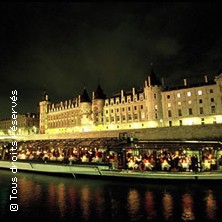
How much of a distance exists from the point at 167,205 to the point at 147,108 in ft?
173

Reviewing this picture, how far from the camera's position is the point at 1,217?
13156 mm

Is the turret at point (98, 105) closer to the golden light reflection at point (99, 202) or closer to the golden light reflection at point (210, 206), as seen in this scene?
the golden light reflection at point (99, 202)

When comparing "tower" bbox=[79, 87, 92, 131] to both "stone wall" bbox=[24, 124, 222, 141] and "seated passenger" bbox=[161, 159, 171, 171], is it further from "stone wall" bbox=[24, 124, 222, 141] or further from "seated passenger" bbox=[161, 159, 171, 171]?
"seated passenger" bbox=[161, 159, 171, 171]

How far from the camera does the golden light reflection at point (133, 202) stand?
13.2m

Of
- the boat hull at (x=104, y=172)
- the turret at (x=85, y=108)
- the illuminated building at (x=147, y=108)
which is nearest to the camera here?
the boat hull at (x=104, y=172)

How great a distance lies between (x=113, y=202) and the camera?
15125 mm

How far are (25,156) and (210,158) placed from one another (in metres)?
23.4

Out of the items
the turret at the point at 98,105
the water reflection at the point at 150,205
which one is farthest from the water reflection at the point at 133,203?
the turret at the point at 98,105

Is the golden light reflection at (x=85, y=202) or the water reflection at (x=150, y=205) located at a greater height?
the golden light reflection at (x=85, y=202)

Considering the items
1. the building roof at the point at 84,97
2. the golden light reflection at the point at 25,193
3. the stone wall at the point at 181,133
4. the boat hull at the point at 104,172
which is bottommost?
the golden light reflection at the point at 25,193

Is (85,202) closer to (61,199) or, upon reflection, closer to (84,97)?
(61,199)

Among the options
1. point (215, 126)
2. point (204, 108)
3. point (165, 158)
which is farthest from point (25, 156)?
point (204, 108)

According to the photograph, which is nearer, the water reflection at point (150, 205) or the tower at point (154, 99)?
the water reflection at point (150, 205)

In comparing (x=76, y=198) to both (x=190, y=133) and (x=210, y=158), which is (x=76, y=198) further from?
(x=190, y=133)
